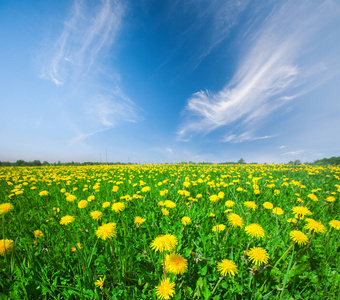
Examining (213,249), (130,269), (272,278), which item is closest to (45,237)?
(130,269)

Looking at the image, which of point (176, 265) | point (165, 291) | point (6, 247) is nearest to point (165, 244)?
point (176, 265)

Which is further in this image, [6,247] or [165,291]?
[6,247]

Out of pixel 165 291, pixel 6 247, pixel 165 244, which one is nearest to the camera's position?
pixel 165 291

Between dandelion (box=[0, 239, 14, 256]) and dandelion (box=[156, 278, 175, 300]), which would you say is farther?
dandelion (box=[0, 239, 14, 256])

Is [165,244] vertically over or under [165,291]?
over

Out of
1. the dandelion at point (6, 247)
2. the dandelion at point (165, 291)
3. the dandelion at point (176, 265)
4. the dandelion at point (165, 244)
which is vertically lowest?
the dandelion at point (165, 291)

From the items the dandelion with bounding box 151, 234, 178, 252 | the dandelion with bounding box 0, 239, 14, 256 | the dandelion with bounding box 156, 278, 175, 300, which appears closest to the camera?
the dandelion with bounding box 156, 278, 175, 300

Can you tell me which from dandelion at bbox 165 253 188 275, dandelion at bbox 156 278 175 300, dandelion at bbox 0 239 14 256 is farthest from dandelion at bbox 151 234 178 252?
dandelion at bbox 0 239 14 256

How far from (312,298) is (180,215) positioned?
1.68m

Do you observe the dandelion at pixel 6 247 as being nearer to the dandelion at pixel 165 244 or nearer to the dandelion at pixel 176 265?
the dandelion at pixel 165 244

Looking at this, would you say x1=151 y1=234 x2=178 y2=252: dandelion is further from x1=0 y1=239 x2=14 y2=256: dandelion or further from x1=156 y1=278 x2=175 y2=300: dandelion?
x1=0 y1=239 x2=14 y2=256: dandelion

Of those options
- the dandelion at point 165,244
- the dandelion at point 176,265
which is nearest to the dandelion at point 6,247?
the dandelion at point 165,244

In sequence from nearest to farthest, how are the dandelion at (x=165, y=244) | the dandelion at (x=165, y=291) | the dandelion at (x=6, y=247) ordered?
the dandelion at (x=165, y=291), the dandelion at (x=165, y=244), the dandelion at (x=6, y=247)

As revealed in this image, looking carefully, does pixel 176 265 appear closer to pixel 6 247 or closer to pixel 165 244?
pixel 165 244
